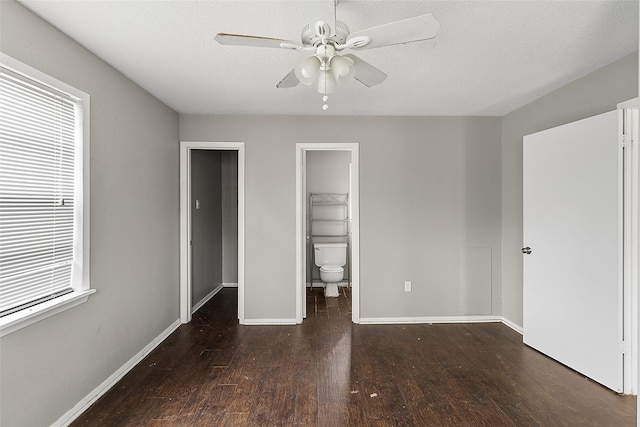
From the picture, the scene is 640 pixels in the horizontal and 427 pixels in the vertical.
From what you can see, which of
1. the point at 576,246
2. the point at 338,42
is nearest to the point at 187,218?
the point at 338,42

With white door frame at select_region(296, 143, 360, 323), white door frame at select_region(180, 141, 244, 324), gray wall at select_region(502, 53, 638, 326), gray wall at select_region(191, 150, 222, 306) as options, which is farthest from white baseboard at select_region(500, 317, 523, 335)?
gray wall at select_region(191, 150, 222, 306)

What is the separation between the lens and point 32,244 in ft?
6.21

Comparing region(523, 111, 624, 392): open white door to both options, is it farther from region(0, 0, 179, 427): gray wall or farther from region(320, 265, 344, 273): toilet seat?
region(0, 0, 179, 427): gray wall

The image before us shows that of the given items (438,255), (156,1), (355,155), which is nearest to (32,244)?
(156,1)

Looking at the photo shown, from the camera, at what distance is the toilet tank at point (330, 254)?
16.8ft

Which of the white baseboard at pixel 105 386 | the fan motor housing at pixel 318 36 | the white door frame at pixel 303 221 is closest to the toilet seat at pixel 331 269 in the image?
the white door frame at pixel 303 221

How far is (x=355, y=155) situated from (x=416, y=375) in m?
2.32

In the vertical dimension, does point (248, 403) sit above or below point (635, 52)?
below

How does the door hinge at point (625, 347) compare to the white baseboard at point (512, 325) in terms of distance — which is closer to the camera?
the door hinge at point (625, 347)

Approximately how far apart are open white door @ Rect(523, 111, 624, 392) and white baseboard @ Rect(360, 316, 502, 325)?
2.29ft

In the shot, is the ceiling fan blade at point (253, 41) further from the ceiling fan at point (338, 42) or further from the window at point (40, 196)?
the window at point (40, 196)

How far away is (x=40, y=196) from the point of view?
1929 millimetres

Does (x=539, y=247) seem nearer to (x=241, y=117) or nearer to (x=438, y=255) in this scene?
(x=438, y=255)

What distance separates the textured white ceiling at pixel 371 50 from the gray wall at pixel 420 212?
0.47 m
